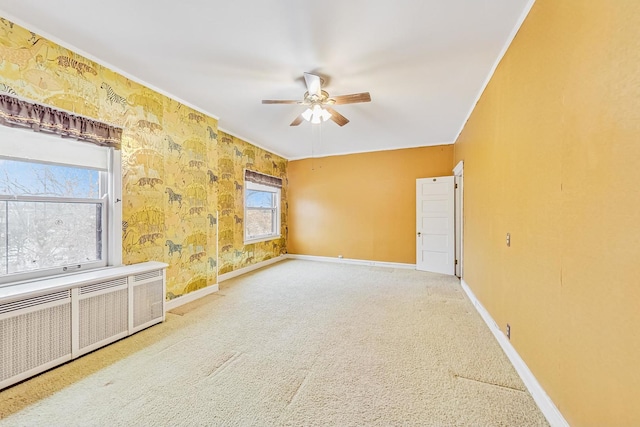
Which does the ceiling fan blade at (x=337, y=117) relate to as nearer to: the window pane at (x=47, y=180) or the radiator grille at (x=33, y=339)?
the window pane at (x=47, y=180)

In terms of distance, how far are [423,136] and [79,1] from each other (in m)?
4.78

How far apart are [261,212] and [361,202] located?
95.4 inches

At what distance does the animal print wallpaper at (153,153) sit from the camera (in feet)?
6.72

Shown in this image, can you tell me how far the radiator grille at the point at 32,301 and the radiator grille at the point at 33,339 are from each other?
6cm

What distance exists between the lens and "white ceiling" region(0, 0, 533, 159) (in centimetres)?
177

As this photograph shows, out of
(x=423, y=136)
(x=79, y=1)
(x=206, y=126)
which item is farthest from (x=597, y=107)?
(x=206, y=126)

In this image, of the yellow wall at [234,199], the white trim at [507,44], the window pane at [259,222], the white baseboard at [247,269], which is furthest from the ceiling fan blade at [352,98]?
the white baseboard at [247,269]

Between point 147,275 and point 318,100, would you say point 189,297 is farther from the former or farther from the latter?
point 318,100

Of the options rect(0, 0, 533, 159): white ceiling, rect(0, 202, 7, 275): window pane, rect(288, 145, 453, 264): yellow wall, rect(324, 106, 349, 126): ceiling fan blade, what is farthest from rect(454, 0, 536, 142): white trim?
rect(0, 202, 7, 275): window pane

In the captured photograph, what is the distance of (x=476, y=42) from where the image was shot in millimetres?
2092

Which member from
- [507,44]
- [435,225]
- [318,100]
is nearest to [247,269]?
[318,100]

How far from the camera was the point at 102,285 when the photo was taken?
2.21 metres

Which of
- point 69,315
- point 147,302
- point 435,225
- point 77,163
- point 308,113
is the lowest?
point 147,302

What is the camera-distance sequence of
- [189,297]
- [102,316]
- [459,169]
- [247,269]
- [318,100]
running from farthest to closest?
[247,269] → [459,169] → [189,297] → [318,100] → [102,316]
